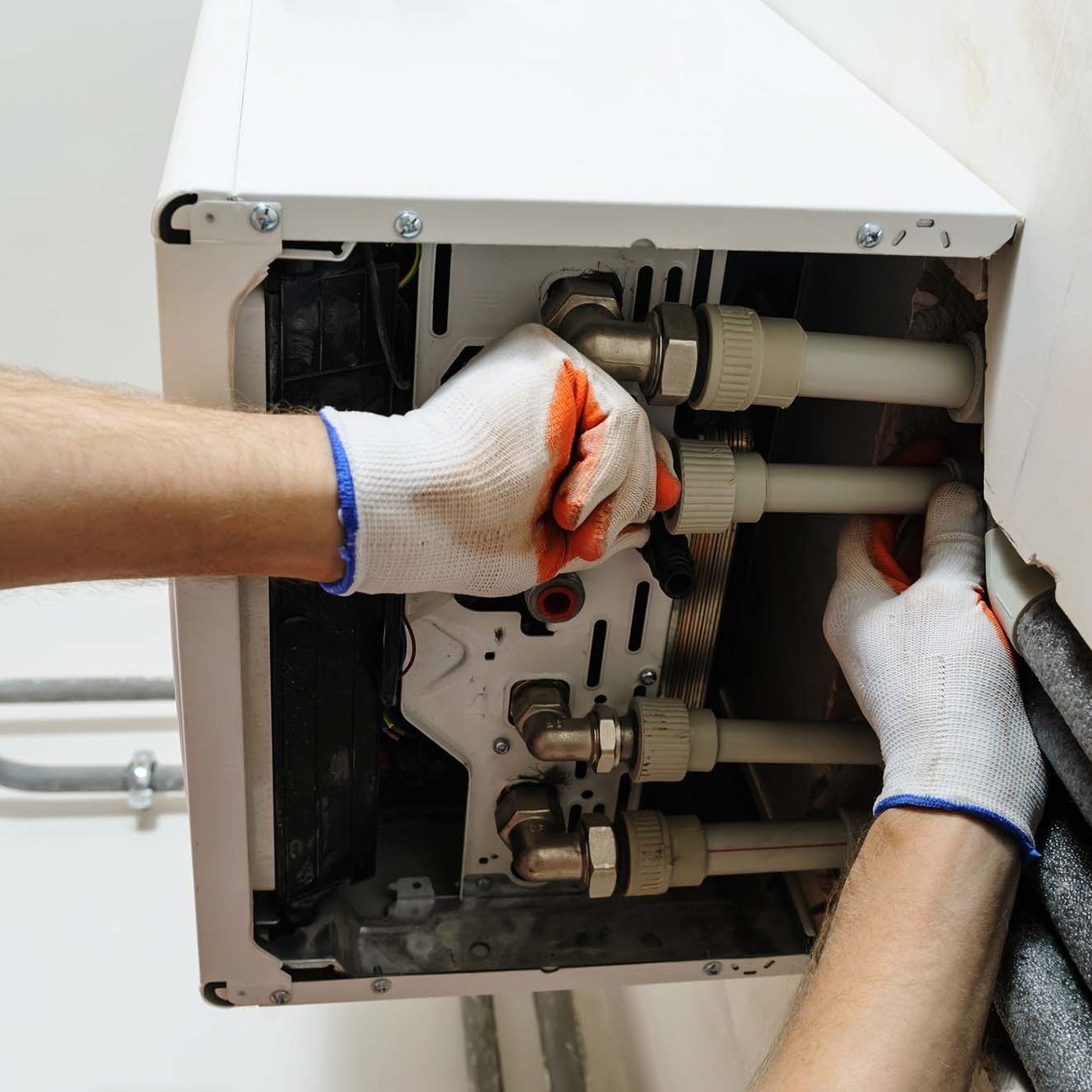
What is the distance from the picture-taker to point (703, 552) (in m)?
0.84

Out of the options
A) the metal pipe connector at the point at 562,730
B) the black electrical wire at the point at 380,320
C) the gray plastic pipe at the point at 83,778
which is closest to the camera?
the black electrical wire at the point at 380,320

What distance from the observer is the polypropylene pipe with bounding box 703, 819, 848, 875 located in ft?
2.93

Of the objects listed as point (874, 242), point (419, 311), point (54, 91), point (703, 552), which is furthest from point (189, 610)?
point (54, 91)

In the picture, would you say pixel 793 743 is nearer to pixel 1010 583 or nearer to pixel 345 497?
pixel 1010 583

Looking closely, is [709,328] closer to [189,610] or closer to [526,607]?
[526,607]

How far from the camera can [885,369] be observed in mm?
726

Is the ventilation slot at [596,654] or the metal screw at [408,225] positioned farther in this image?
the ventilation slot at [596,654]

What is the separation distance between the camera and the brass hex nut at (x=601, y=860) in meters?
0.86

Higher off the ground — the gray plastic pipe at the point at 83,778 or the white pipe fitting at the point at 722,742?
the white pipe fitting at the point at 722,742

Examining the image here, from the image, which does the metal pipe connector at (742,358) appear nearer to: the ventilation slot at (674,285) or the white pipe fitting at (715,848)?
the ventilation slot at (674,285)

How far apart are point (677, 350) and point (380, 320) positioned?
0.18 meters

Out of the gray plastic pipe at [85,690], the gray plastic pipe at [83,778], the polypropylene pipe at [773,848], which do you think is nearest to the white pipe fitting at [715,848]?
the polypropylene pipe at [773,848]

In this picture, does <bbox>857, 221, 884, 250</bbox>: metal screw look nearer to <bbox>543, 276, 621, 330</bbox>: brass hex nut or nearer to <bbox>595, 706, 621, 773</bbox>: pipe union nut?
<bbox>543, 276, 621, 330</bbox>: brass hex nut

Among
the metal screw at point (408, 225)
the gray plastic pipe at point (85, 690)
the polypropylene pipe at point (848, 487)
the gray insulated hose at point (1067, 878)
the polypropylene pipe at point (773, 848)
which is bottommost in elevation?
the gray plastic pipe at point (85, 690)
